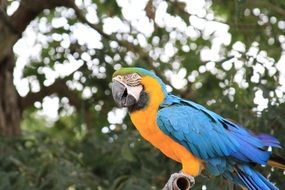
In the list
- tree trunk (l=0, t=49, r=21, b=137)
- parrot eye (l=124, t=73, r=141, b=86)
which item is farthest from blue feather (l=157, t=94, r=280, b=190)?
tree trunk (l=0, t=49, r=21, b=137)

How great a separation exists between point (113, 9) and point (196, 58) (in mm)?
513

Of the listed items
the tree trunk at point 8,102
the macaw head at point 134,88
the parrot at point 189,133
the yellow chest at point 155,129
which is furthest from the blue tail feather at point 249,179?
the tree trunk at point 8,102

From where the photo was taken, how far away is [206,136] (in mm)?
2051

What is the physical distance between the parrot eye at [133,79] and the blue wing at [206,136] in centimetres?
11

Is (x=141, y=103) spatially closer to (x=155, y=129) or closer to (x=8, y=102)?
(x=155, y=129)

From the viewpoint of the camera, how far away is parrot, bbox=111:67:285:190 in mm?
1979

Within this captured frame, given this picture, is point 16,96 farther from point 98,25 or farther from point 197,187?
point 197,187

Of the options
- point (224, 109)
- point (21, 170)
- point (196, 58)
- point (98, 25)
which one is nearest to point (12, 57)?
point (98, 25)

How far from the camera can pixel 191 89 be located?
12.1 ft

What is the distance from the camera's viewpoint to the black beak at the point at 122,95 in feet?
6.41

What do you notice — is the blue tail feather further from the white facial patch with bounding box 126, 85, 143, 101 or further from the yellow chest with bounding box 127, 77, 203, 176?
the white facial patch with bounding box 126, 85, 143, 101

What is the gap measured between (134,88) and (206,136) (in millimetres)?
268

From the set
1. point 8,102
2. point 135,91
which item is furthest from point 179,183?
point 8,102

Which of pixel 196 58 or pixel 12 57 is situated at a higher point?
pixel 12 57
